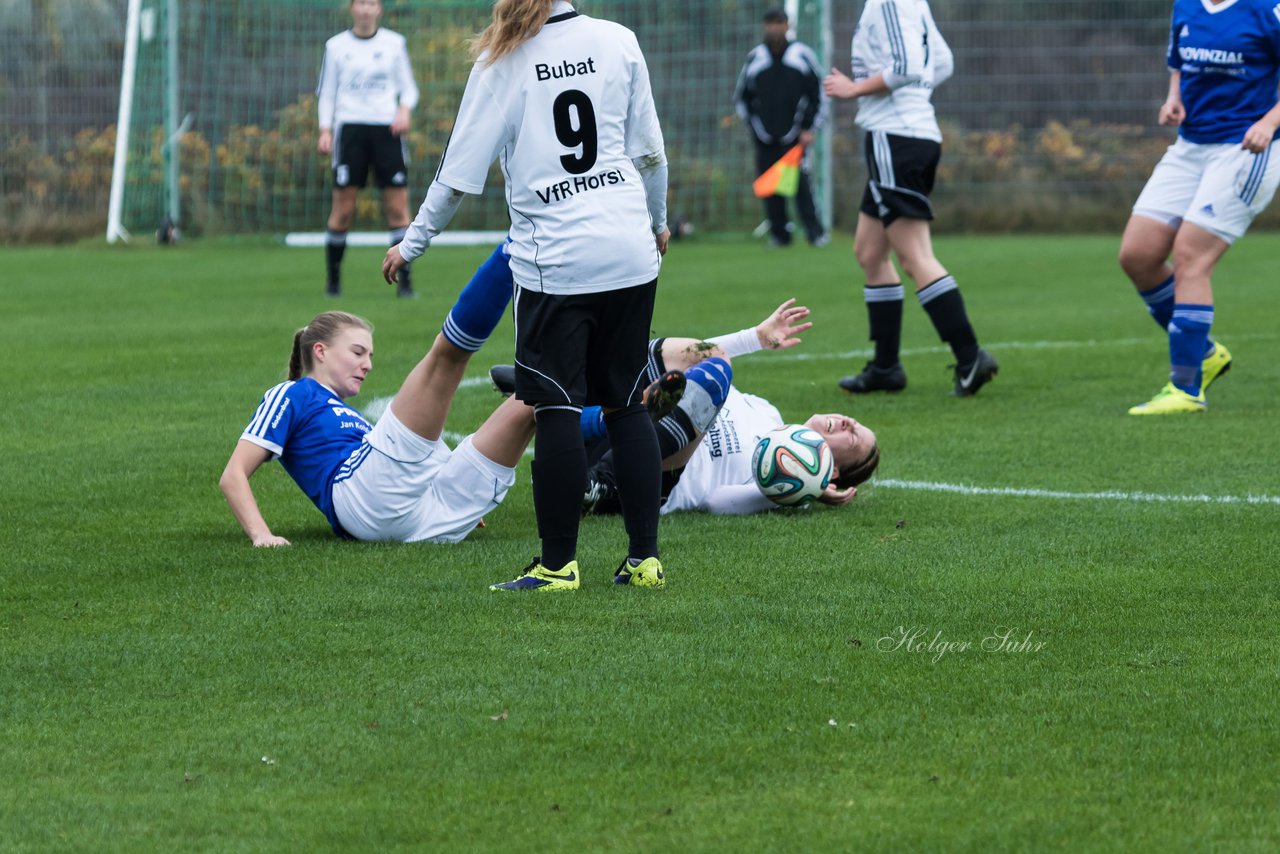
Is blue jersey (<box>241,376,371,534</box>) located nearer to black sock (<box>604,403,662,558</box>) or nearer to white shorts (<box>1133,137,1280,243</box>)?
black sock (<box>604,403,662,558</box>)

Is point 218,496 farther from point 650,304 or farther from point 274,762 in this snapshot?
point 274,762

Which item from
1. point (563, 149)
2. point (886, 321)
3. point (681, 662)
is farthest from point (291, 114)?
point (681, 662)

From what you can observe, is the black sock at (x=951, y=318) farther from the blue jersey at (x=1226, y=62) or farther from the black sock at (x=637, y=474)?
the black sock at (x=637, y=474)

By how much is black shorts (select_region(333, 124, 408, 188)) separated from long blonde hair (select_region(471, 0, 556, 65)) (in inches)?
391

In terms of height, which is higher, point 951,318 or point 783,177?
point 951,318

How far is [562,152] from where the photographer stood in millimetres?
4543

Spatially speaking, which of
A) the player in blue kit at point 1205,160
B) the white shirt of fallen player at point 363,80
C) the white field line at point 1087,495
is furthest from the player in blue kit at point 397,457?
the white shirt of fallen player at point 363,80

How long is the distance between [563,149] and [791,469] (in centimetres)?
152

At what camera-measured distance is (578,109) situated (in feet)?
14.8

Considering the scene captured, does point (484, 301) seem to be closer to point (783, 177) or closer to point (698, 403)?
point (698, 403)

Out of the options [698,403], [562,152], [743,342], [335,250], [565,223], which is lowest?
[335,250]

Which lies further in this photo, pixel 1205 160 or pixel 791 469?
pixel 1205 160

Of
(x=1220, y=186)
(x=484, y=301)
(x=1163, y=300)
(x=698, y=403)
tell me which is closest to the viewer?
(x=484, y=301)

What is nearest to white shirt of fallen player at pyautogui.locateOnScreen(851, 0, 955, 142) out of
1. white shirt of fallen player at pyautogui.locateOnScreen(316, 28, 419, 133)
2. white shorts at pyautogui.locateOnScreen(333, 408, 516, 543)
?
white shorts at pyautogui.locateOnScreen(333, 408, 516, 543)
